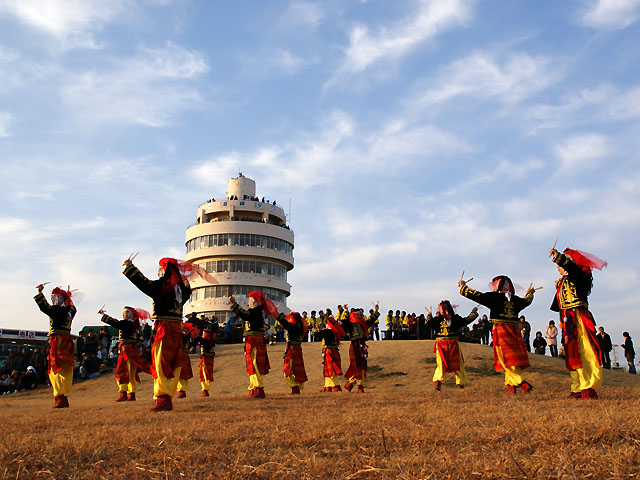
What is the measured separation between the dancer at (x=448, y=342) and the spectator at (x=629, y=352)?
9.07 meters

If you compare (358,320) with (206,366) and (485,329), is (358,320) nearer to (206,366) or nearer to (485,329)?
(206,366)

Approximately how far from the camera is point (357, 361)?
14.8 meters

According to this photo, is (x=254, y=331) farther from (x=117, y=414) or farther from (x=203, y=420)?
(x=203, y=420)

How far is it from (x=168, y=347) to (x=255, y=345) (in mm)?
3808

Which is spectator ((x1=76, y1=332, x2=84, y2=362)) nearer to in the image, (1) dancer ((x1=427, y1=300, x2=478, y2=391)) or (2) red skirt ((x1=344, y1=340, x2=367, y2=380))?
(2) red skirt ((x1=344, y1=340, x2=367, y2=380))

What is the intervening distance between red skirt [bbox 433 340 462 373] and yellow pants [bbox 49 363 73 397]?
810cm

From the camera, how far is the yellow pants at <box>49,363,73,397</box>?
36.9 feet

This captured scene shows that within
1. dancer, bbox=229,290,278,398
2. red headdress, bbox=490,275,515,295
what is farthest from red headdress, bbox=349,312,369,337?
red headdress, bbox=490,275,515,295

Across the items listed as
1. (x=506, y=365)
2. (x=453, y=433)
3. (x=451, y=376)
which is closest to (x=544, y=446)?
(x=453, y=433)

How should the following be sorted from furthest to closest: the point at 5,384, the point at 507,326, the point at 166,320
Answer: the point at 5,384, the point at 507,326, the point at 166,320

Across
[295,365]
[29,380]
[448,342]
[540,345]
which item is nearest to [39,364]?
[29,380]

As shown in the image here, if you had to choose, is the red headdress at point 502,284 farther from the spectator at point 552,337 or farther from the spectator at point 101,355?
the spectator at point 101,355

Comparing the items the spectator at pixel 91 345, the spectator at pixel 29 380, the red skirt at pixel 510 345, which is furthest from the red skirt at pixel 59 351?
the spectator at pixel 91 345

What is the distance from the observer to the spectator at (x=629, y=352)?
1948 centimetres
